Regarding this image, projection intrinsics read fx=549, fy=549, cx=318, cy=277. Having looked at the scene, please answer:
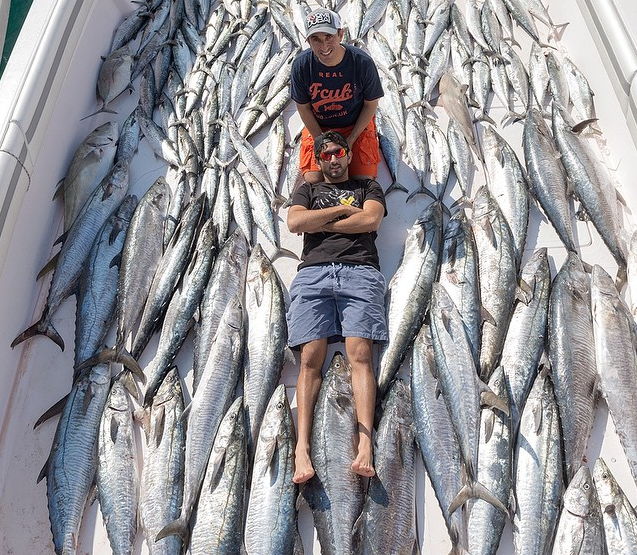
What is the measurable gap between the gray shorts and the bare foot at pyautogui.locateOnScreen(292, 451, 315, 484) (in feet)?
2.00

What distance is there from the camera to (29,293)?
3344 mm

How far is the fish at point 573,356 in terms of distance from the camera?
2600 millimetres

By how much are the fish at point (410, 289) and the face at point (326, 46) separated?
3.56 ft

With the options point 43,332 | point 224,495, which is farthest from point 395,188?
point 43,332

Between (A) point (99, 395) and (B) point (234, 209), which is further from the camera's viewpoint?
(B) point (234, 209)

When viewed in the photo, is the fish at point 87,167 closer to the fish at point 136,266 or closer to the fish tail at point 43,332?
the fish at point 136,266

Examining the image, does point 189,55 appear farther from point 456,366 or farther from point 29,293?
point 456,366

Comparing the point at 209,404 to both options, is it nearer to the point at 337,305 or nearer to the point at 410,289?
the point at 337,305

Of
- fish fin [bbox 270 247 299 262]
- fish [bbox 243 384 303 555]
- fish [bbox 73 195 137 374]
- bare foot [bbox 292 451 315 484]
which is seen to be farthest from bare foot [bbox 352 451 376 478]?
fish [bbox 73 195 137 374]

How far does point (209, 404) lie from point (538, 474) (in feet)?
5.28

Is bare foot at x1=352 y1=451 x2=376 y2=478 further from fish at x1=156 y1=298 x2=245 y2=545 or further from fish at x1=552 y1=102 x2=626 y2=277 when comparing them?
fish at x1=552 y1=102 x2=626 y2=277

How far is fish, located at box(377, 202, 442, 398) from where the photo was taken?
9.57ft

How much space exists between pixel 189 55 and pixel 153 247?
7.36 feet

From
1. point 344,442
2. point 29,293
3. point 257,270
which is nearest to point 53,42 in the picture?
point 29,293
